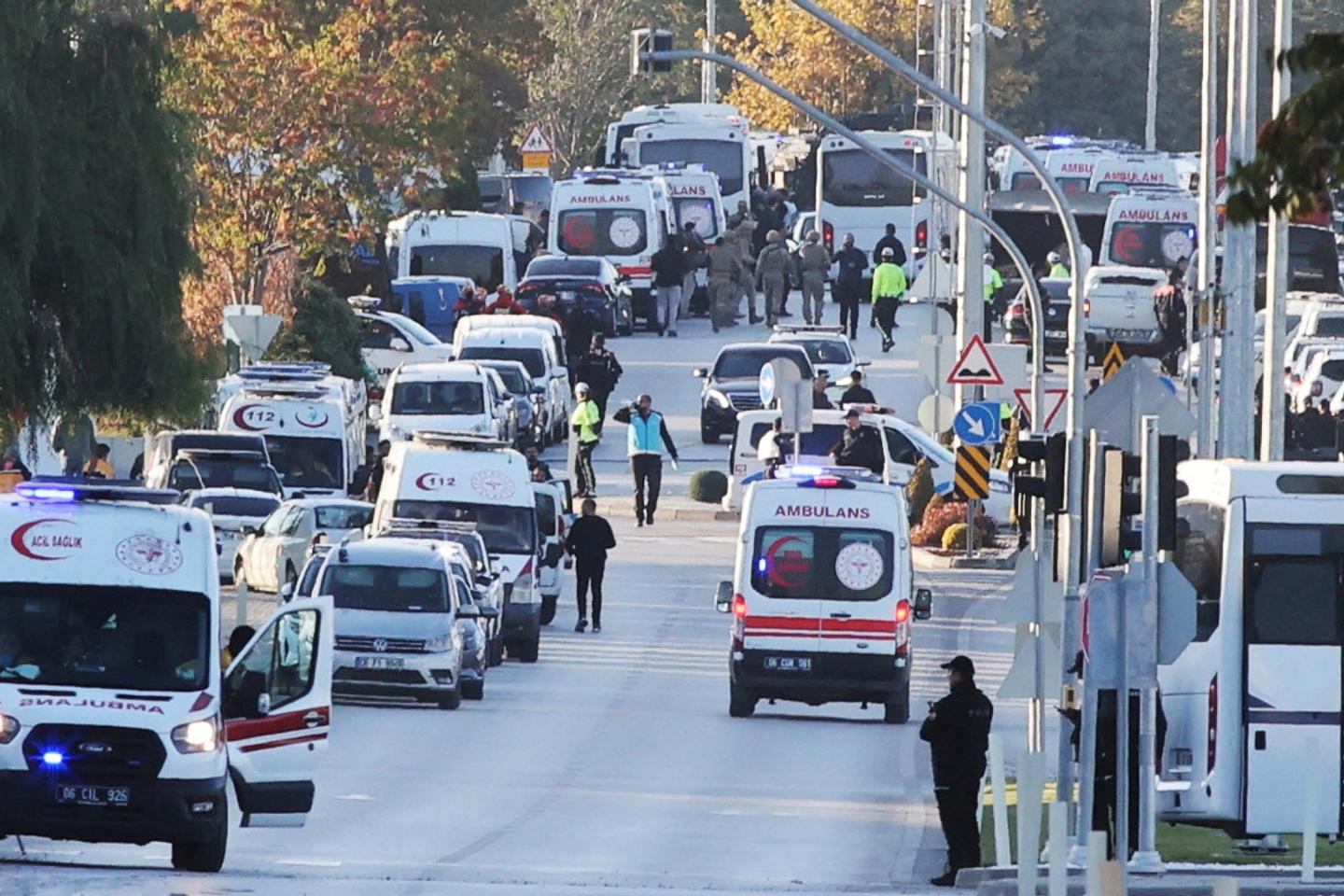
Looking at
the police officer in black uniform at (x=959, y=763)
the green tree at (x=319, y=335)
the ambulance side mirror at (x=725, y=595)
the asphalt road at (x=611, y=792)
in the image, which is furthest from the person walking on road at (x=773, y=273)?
the police officer in black uniform at (x=959, y=763)

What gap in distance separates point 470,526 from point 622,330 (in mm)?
33887

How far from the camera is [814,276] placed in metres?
66.3

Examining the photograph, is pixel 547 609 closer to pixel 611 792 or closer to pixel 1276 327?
pixel 1276 327

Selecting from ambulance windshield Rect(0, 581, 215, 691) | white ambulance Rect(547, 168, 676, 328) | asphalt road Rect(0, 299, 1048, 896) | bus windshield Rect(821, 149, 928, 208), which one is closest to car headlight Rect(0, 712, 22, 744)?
ambulance windshield Rect(0, 581, 215, 691)

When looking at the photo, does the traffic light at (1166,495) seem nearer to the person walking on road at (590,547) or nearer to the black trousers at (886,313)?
the person walking on road at (590,547)

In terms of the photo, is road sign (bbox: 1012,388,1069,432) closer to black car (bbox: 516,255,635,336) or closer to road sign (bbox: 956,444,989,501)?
road sign (bbox: 956,444,989,501)

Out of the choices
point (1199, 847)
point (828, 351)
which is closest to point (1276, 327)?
point (828, 351)

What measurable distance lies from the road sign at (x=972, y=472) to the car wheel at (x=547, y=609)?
17.5 feet

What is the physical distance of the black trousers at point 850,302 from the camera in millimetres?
65688

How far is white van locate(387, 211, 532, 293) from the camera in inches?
2714

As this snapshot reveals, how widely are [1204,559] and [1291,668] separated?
97cm

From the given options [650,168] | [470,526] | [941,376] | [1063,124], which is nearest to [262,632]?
[470,526]

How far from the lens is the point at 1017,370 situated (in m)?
43.0

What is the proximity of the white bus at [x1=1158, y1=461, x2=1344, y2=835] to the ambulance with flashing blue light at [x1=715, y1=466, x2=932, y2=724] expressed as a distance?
25.6 feet
